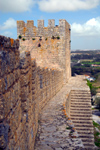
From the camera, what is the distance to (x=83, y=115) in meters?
8.81

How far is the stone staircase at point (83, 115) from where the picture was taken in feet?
24.9

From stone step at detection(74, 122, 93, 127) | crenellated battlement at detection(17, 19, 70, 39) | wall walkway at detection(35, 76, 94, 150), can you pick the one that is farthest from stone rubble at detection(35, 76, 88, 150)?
crenellated battlement at detection(17, 19, 70, 39)

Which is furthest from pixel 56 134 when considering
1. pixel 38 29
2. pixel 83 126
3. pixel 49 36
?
pixel 38 29

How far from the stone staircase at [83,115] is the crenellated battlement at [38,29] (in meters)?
4.14

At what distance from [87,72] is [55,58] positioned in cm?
4640

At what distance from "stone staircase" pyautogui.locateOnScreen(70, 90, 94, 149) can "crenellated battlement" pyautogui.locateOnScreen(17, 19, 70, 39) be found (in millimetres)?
4142

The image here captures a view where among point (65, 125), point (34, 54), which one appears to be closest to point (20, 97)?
point (65, 125)

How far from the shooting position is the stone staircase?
758 centimetres

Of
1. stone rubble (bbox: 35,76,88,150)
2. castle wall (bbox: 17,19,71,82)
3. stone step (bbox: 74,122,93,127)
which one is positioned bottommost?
stone step (bbox: 74,122,93,127)

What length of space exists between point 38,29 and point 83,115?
612 cm

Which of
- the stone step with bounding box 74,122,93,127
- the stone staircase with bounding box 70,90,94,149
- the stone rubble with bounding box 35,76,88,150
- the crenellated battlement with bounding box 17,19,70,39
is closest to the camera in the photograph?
the stone rubble with bounding box 35,76,88,150

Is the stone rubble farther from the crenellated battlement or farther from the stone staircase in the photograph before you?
the crenellated battlement

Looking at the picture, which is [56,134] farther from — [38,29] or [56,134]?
[38,29]

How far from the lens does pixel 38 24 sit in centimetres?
1173
